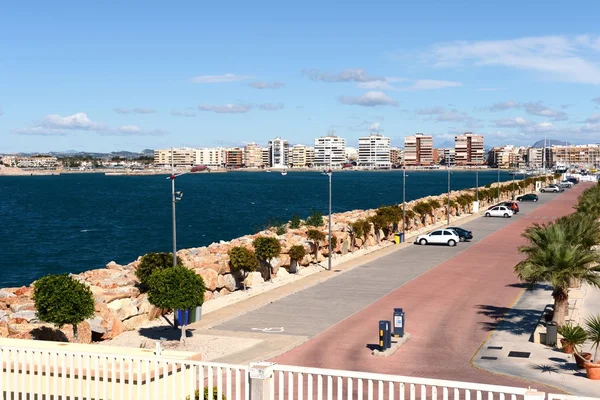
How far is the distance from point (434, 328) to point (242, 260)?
10.5 metres

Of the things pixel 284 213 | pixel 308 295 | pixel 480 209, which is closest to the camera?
pixel 308 295

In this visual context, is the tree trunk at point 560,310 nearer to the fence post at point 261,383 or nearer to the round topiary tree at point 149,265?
the round topiary tree at point 149,265

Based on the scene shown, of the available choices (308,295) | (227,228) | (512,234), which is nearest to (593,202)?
(512,234)

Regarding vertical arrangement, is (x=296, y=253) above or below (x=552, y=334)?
above

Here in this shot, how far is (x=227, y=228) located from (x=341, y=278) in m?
52.5

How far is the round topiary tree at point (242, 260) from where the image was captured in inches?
1251

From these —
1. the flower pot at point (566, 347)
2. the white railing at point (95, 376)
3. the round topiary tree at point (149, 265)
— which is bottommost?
the flower pot at point (566, 347)

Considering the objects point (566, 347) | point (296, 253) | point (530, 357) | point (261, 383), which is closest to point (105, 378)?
point (261, 383)

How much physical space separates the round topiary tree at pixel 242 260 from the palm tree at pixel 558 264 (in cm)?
1336

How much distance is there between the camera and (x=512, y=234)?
56188 millimetres

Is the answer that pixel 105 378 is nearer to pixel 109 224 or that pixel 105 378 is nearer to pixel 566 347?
pixel 566 347

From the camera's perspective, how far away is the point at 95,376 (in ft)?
36.3

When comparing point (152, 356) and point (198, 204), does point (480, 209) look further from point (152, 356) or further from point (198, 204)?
point (152, 356)

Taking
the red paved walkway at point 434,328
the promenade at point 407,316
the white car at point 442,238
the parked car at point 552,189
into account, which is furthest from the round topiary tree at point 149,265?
the parked car at point 552,189
